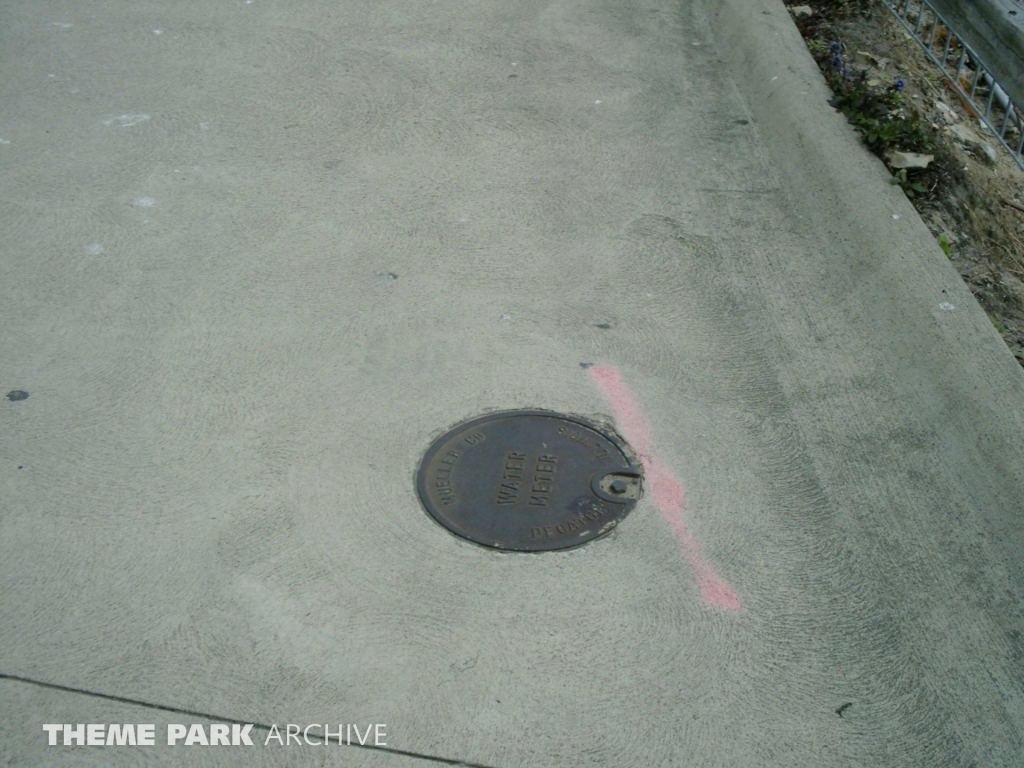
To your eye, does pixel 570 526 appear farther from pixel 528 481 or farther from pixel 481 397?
pixel 481 397

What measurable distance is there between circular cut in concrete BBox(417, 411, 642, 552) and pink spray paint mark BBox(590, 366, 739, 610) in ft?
0.20

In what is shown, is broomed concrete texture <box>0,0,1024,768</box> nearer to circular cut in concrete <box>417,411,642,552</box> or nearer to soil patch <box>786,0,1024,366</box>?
circular cut in concrete <box>417,411,642,552</box>

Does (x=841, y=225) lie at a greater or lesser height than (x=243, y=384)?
greater

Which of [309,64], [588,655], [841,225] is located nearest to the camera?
[588,655]

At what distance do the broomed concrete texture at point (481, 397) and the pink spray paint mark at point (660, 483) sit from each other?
1.7 inches

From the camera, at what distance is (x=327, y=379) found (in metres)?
3.66

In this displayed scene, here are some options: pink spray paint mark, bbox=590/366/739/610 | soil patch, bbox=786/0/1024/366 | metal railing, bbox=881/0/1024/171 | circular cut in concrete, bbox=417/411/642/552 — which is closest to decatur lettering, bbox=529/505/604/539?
circular cut in concrete, bbox=417/411/642/552

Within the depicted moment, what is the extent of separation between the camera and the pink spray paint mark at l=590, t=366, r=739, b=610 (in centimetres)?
294

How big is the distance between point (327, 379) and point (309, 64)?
109 inches

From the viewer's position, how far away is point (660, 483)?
10.8 feet

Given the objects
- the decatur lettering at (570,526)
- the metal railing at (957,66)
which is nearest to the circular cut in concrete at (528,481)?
the decatur lettering at (570,526)

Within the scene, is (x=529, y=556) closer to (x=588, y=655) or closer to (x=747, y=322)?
(x=588, y=655)

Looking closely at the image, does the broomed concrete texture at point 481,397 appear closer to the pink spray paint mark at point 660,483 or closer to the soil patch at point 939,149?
the pink spray paint mark at point 660,483

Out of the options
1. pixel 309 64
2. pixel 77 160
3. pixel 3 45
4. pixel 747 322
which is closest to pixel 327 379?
pixel 747 322
